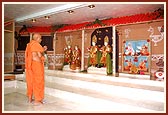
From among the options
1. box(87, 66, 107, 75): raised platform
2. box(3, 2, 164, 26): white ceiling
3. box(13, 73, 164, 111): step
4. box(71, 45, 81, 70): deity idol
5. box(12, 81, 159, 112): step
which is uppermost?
box(3, 2, 164, 26): white ceiling

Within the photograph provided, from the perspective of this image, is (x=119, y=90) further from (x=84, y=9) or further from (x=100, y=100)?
(x=84, y=9)

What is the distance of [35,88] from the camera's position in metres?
4.26

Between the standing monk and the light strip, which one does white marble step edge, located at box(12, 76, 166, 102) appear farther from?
the light strip

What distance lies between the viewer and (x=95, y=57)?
25.8 ft

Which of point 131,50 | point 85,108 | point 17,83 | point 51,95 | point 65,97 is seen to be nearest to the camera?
point 85,108

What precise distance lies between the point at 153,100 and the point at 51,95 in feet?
9.01

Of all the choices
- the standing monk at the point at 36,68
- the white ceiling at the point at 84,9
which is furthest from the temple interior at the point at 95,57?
the standing monk at the point at 36,68

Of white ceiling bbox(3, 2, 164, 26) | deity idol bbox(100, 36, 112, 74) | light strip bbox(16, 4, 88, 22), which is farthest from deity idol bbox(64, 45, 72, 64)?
light strip bbox(16, 4, 88, 22)

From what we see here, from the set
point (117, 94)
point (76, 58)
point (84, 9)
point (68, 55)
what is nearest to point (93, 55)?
point (76, 58)

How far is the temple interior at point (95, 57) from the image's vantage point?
426cm

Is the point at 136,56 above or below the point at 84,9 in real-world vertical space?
below

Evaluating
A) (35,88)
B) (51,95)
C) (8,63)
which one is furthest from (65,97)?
(8,63)

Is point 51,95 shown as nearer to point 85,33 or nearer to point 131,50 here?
point 131,50

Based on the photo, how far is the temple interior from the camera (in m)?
4.26
